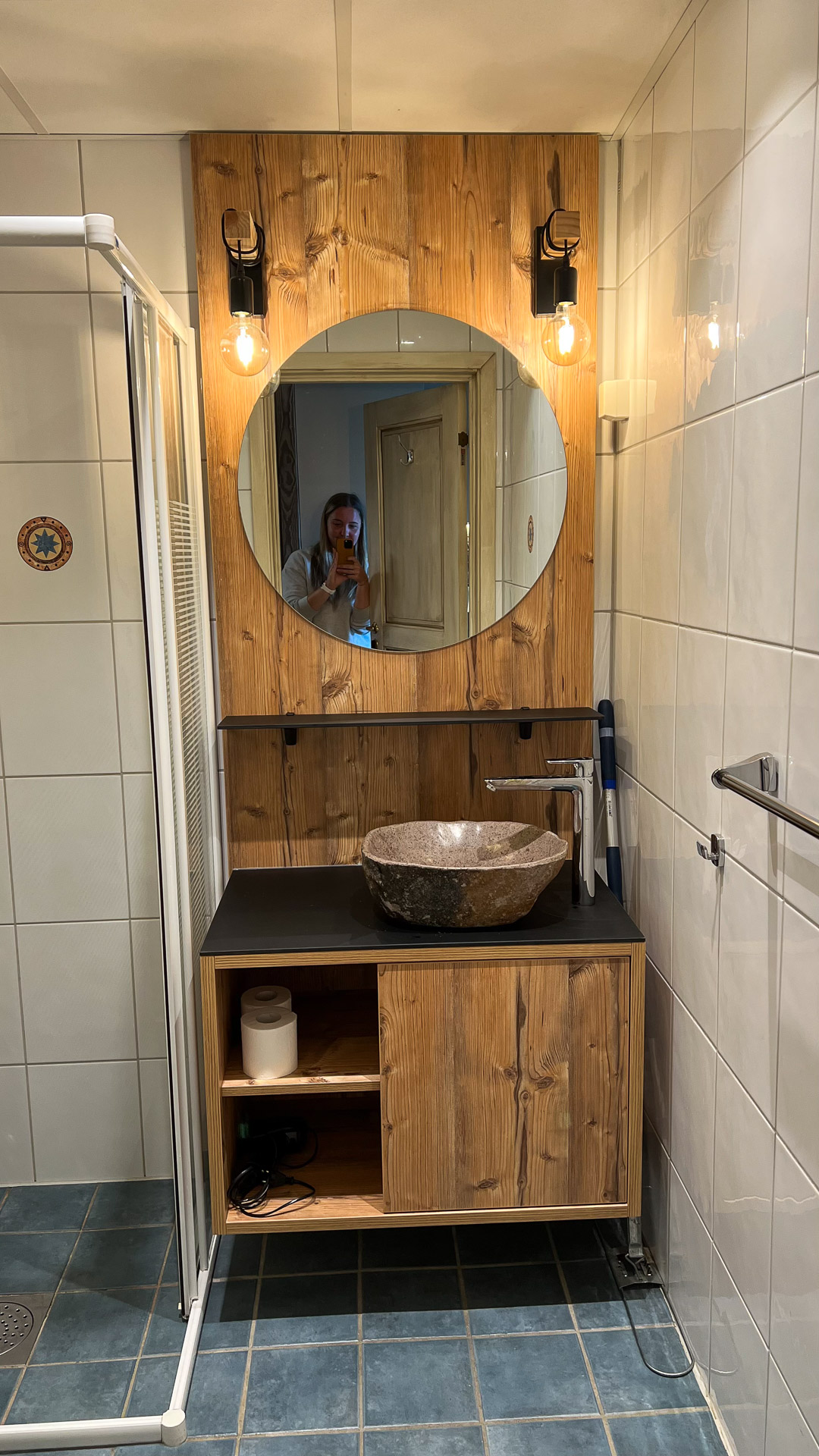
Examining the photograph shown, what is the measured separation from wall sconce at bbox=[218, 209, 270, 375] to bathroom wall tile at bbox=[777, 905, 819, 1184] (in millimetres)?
1445

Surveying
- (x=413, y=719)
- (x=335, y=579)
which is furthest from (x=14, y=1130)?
(x=335, y=579)

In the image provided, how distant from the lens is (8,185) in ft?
6.76

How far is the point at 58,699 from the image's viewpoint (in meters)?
2.22

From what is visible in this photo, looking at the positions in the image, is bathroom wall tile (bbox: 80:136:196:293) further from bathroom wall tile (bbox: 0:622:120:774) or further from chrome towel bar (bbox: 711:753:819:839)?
chrome towel bar (bbox: 711:753:819:839)

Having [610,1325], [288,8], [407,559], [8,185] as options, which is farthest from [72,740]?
[610,1325]

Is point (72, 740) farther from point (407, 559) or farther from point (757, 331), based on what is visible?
point (757, 331)

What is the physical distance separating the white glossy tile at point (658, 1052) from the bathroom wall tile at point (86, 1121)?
112 cm

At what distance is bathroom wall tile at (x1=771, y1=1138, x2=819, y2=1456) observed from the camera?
49.7 inches

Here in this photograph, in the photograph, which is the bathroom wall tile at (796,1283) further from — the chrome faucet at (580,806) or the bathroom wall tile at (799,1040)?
the chrome faucet at (580,806)

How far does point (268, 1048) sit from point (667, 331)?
4.70 feet

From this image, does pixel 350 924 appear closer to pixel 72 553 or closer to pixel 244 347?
pixel 72 553

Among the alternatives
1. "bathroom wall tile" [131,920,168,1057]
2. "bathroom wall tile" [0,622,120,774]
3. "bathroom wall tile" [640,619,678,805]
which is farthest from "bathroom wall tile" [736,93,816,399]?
"bathroom wall tile" [131,920,168,1057]

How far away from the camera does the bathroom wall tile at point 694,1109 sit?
1671 mm

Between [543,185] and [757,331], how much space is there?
35.2 inches
